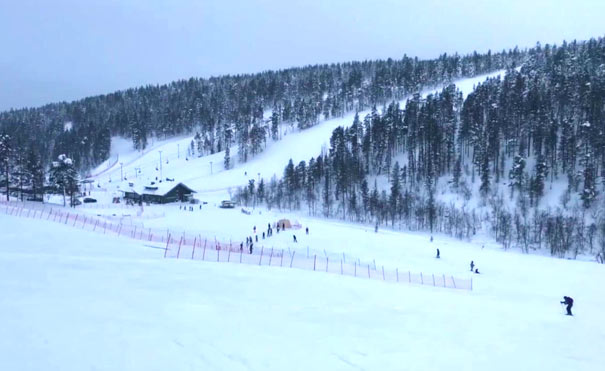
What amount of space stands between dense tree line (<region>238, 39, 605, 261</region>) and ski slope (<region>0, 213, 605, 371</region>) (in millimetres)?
36718

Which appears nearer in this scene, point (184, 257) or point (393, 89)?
point (184, 257)

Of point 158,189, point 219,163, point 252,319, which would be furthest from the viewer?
point 219,163

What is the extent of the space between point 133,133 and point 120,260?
163 metres

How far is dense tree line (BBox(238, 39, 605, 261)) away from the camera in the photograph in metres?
66.9

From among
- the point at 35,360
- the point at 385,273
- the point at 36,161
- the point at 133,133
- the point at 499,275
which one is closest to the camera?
the point at 35,360

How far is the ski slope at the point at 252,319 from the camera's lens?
Result: 46.3 ft

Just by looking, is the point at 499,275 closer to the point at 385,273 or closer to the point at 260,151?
the point at 385,273

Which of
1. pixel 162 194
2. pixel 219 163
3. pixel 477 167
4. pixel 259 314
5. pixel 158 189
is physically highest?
pixel 219 163

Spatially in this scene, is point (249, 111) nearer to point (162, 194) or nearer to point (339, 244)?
point (162, 194)

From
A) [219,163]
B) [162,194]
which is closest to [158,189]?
[162,194]

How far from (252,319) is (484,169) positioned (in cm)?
6849

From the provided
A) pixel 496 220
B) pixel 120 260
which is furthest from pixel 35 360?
pixel 496 220

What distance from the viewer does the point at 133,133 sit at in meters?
179

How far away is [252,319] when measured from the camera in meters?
18.4
